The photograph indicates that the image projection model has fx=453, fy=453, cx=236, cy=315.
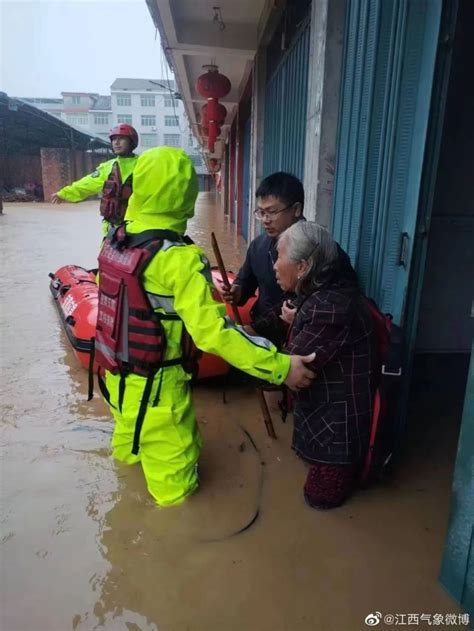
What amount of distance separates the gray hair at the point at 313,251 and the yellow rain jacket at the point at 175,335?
0.35 m

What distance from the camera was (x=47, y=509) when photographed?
7.00 feet

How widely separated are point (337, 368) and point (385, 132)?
119 cm

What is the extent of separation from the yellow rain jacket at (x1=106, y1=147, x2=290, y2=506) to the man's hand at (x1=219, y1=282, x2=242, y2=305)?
0.89 meters

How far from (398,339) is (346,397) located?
34 cm

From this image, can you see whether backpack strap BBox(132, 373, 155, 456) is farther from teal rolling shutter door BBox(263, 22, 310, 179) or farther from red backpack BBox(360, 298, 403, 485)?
teal rolling shutter door BBox(263, 22, 310, 179)

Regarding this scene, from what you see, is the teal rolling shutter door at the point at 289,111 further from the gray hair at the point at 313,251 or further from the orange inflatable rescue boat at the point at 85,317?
the gray hair at the point at 313,251

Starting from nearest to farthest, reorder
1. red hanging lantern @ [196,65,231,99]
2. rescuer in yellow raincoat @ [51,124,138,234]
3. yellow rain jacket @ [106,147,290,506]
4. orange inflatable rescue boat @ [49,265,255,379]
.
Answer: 1. yellow rain jacket @ [106,147,290,506]
2. rescuer in yellow raincoat @ [51,124,138,234]
3. orange inflatable rescue boat @ [49,265,255,379]
4. red hanging lantern @ [196,65,231,99]

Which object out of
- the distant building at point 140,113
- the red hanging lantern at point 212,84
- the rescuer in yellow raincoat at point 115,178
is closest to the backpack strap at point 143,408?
the rescuer in yellow raincoat at point 115,178

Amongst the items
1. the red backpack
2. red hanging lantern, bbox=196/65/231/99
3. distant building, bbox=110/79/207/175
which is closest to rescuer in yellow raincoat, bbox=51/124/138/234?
the red backpack

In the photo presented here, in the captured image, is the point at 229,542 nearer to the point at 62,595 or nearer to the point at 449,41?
the point at 62,595

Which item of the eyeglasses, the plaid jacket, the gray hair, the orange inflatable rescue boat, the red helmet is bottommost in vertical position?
the orange inflatable rescue boat

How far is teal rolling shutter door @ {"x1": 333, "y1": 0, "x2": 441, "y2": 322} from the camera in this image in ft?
6.54

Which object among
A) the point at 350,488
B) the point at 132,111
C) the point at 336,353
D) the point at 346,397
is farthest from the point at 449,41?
Result: the point at 132,111

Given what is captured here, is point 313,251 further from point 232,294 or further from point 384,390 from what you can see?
point 232,294
